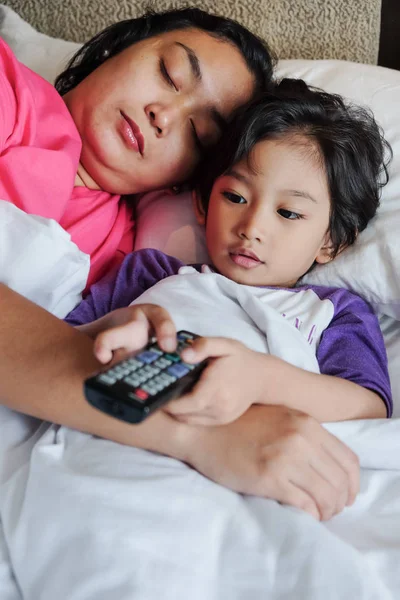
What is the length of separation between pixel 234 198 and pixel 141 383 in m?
0.57

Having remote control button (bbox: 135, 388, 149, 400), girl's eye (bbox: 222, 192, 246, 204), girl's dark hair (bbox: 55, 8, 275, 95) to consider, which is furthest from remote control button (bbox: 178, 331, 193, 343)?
girl's dark hair (bbox: 55, 8, 275, 95)

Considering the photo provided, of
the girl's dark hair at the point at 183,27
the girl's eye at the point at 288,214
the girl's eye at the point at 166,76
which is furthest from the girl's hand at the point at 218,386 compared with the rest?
the girl's dark hair at the point at 183,27

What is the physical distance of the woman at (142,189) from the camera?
72cm

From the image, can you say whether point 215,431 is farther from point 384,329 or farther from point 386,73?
point 386,73

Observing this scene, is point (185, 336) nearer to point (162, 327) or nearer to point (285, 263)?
point (162, 327)

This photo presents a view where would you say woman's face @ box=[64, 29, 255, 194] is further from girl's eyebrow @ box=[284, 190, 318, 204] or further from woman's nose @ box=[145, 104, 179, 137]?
girl's eyebrow @ box=[284, 190, 318, 204]

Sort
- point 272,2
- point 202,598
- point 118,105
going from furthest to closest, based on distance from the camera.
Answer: point 272,2
point 118,105
point 202,598

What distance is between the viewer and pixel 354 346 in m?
1.00

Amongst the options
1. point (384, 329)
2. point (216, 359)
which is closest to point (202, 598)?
point (216, 359)

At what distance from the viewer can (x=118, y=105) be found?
1.13 meters

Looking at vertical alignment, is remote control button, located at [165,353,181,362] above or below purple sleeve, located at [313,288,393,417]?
above

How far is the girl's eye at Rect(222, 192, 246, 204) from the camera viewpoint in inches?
42.5

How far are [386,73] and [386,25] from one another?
37cm

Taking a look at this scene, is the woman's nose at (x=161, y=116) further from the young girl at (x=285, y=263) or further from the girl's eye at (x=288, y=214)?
the girl's eye at (x=288, y=214)
